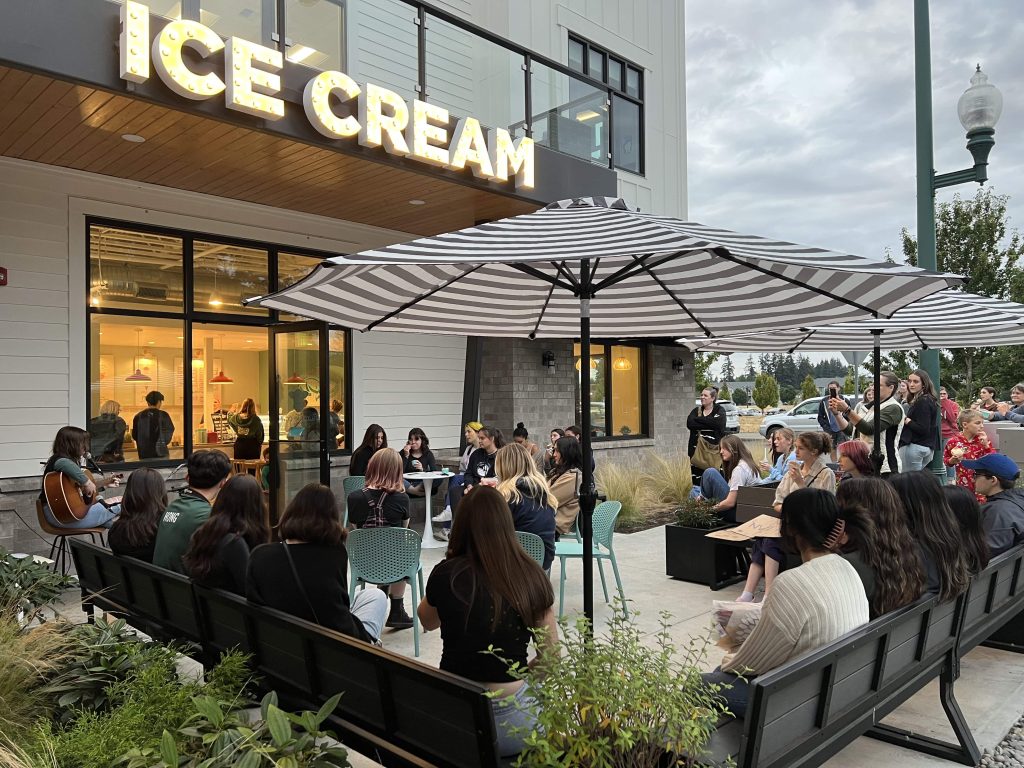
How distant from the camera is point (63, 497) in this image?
239 inches

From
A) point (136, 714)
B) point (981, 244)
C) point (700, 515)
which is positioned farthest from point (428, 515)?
point (981, 244)

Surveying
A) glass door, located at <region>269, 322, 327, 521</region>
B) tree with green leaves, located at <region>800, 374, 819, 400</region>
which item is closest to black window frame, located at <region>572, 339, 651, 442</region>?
glass door, located at <region>269, 322, 327, 521</region>

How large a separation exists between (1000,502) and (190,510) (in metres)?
4.95

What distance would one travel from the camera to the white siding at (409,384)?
10.2m

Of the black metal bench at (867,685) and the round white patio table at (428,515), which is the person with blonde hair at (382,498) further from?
the black metal bench at (867,685)

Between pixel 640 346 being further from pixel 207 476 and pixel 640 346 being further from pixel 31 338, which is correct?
pixel 207 476

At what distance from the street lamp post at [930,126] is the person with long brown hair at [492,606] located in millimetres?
5947

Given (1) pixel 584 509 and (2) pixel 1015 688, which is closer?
(1) pixel 584 509

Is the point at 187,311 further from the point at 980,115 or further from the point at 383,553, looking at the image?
the point at 980,115

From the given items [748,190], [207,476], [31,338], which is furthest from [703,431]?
[748,190]

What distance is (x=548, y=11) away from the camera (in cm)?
1287

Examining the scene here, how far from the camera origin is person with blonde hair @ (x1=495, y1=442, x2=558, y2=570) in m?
5.01

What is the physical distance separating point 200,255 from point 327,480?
319cm

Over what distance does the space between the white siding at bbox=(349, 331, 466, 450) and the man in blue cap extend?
24.4 ft
